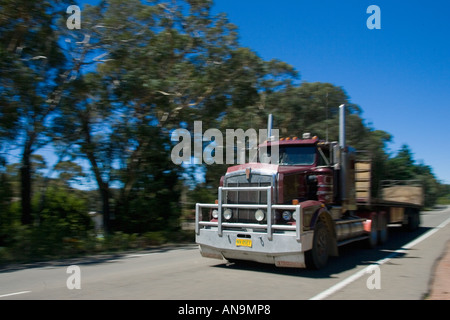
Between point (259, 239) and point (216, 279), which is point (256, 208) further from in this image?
point (216, 279)

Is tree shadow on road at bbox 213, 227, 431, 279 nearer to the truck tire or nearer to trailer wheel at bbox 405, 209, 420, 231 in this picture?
the truck tire

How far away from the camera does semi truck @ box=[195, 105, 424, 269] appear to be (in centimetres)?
761

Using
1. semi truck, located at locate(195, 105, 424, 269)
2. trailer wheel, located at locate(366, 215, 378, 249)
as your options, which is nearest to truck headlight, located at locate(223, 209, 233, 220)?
semi truck, located at locate(195, 105, 424, 269)

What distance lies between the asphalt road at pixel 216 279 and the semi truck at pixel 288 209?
0.49 meters

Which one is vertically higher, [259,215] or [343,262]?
[259,215]

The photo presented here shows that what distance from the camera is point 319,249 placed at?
328 inches

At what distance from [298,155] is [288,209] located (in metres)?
2.56

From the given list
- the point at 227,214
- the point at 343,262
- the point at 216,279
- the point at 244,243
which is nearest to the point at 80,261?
the point at 227,214

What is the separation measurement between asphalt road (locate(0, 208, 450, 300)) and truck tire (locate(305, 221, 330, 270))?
0.20 m

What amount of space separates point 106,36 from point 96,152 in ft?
15.0

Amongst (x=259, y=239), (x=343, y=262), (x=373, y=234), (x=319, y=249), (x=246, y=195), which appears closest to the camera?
(x=259, y=239)

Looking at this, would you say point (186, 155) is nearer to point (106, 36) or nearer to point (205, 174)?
point (205, 174)

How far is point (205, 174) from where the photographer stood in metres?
18.5
